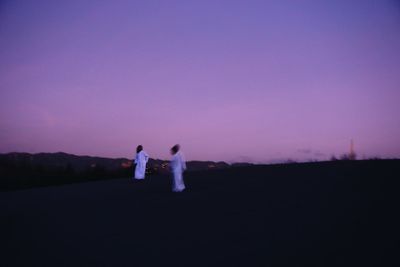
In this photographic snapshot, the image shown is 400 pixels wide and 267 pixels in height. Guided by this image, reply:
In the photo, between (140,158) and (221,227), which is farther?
(140,158)

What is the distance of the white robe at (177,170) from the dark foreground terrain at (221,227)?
2.13ft

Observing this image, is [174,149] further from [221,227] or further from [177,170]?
[221,227]

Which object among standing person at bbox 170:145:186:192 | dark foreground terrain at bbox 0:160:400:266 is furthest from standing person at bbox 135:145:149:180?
dark foreground terrain at bbox 0:160:400:266

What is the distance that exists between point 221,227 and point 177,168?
798 centimetres

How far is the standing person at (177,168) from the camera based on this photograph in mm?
19062

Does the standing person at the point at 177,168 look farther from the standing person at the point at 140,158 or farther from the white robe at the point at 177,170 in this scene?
the standing person at the point at 140,158

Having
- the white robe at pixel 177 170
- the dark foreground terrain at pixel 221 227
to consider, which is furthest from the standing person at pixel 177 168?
the dark foreground terrain at pixel 221 227

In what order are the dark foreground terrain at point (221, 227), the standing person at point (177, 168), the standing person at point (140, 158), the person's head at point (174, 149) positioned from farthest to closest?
the standing person at point (140, 158) → the person's head at point (174, 149) → the standing person at point (177, 168) → the dark foreground terrain at point (221, 227)

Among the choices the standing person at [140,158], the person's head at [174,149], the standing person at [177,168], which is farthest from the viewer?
the standing person at [140,158]

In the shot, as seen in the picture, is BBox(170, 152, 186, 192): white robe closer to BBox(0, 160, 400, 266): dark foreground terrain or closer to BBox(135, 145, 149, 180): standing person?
BBox(0, 160, 400, 266): dark foreground terrain

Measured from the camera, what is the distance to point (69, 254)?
9.73 metres

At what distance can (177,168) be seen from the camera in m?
19.2

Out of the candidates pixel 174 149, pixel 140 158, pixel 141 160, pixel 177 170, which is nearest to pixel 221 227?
pixel 177 170

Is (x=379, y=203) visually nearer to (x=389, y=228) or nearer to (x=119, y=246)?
(x=389, y=228)
